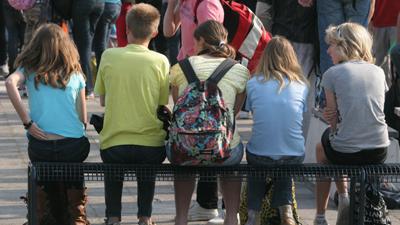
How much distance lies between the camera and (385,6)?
34.3 ft

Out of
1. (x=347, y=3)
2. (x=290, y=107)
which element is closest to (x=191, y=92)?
(x=290, y=107)

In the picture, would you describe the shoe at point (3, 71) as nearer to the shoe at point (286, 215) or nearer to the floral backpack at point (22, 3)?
the floral backpack at point (22, 3)

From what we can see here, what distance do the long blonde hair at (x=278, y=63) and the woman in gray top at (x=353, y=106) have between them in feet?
0.87

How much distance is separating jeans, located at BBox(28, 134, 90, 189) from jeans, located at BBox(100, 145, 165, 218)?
0.15 m

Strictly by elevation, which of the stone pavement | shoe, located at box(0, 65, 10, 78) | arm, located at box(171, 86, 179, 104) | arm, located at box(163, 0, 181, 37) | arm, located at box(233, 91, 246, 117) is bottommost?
shoe, located at box(0, 65, 10, 78)

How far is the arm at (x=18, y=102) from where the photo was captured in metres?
5.98

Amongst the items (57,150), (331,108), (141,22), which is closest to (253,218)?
(331,108)

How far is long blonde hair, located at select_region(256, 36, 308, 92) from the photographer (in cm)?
614

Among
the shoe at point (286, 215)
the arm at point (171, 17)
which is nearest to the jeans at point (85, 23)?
the arm at point (171, 17)

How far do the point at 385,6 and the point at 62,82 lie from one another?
17.2ft

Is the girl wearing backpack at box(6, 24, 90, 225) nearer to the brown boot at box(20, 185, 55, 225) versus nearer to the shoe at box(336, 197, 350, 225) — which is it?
Answer: the brown boot at box(20, 185, 55, 225)

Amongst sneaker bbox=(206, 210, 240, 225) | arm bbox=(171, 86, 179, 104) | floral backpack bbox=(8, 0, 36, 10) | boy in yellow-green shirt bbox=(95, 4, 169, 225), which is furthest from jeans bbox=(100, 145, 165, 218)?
Answer: floral backpack bbox=(8, 0, 36, 10)

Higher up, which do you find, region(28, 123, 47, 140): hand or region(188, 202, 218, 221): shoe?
region(28, 123, 47, 140): hand

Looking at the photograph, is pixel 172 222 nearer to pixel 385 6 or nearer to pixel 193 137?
pixel 193 137
